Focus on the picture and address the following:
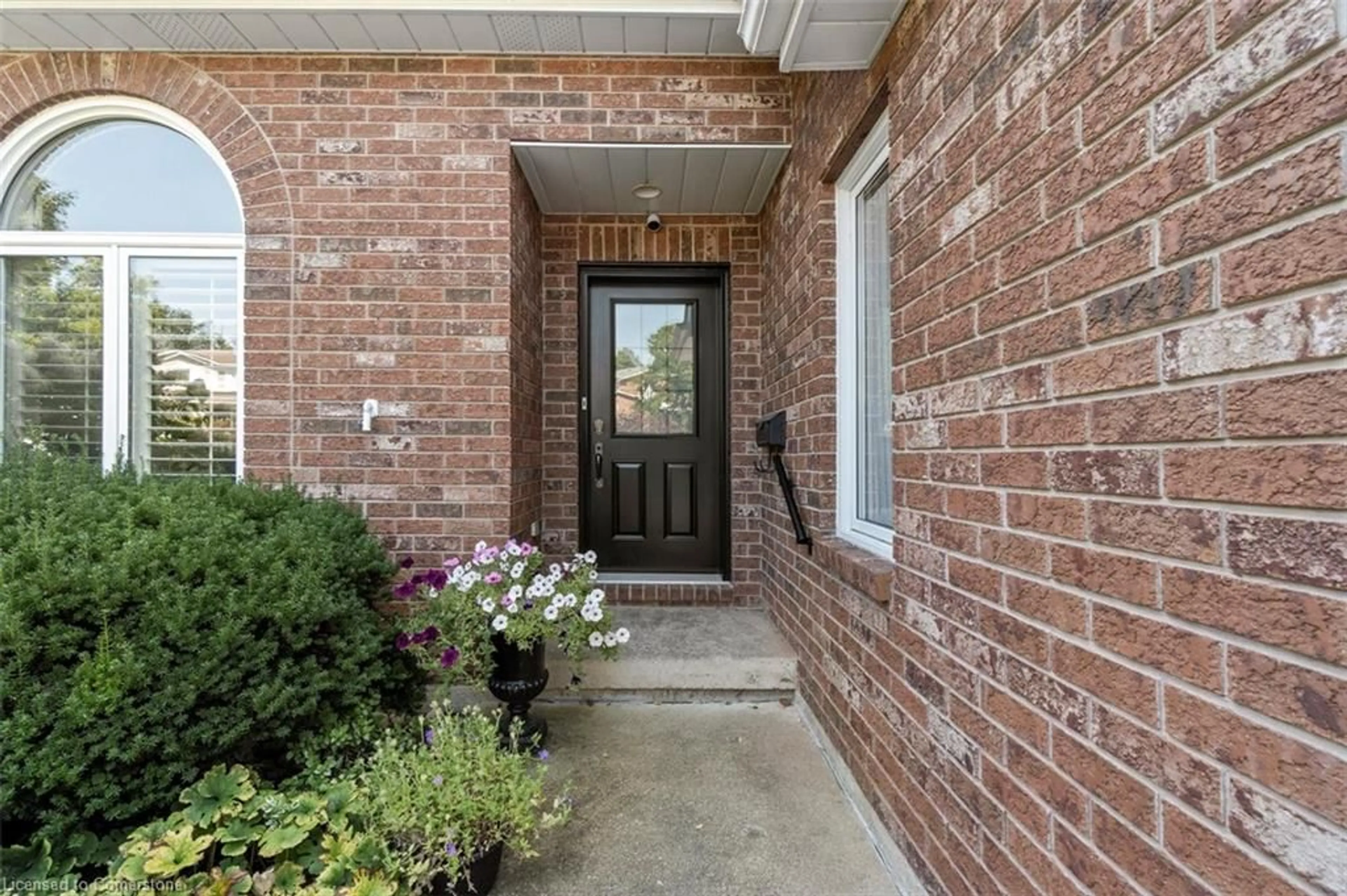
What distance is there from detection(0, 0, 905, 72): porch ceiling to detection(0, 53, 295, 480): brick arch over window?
0.09 metres

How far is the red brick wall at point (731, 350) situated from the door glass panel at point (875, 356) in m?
1.34

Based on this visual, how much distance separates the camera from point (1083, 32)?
103 cm

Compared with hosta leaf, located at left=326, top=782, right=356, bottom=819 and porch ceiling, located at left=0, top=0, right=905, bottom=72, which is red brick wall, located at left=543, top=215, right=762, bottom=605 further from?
hosta leaf, located at left=326, top=782, right=356, bottom=819

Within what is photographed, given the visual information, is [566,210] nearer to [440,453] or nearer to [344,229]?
[344,229]

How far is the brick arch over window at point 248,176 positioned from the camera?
2.88 metres

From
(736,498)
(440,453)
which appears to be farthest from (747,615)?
(440,453)

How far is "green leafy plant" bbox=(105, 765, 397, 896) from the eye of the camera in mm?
1418

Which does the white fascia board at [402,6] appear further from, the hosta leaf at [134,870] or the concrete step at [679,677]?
the hosta leaf at [134,870]

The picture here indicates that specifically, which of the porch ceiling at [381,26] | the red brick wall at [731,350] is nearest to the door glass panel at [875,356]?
the porch ceiling at [381,26]

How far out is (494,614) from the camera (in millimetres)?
2369

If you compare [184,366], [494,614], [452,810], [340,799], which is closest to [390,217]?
[184,366]

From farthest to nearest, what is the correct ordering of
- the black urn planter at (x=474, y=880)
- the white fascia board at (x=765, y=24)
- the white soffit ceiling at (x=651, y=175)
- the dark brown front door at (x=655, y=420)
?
the dark brown front door at (x=655, y=420) → the white soffit ceiling at (x=651, y=175) → the white fascia board at (x=765, y=24) → the black urn planter at (x=474, y=880)

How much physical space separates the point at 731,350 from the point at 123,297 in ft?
10.1

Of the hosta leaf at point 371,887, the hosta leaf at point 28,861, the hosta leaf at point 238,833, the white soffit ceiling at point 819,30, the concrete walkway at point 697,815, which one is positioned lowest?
the concrete walkway at point 697,815
